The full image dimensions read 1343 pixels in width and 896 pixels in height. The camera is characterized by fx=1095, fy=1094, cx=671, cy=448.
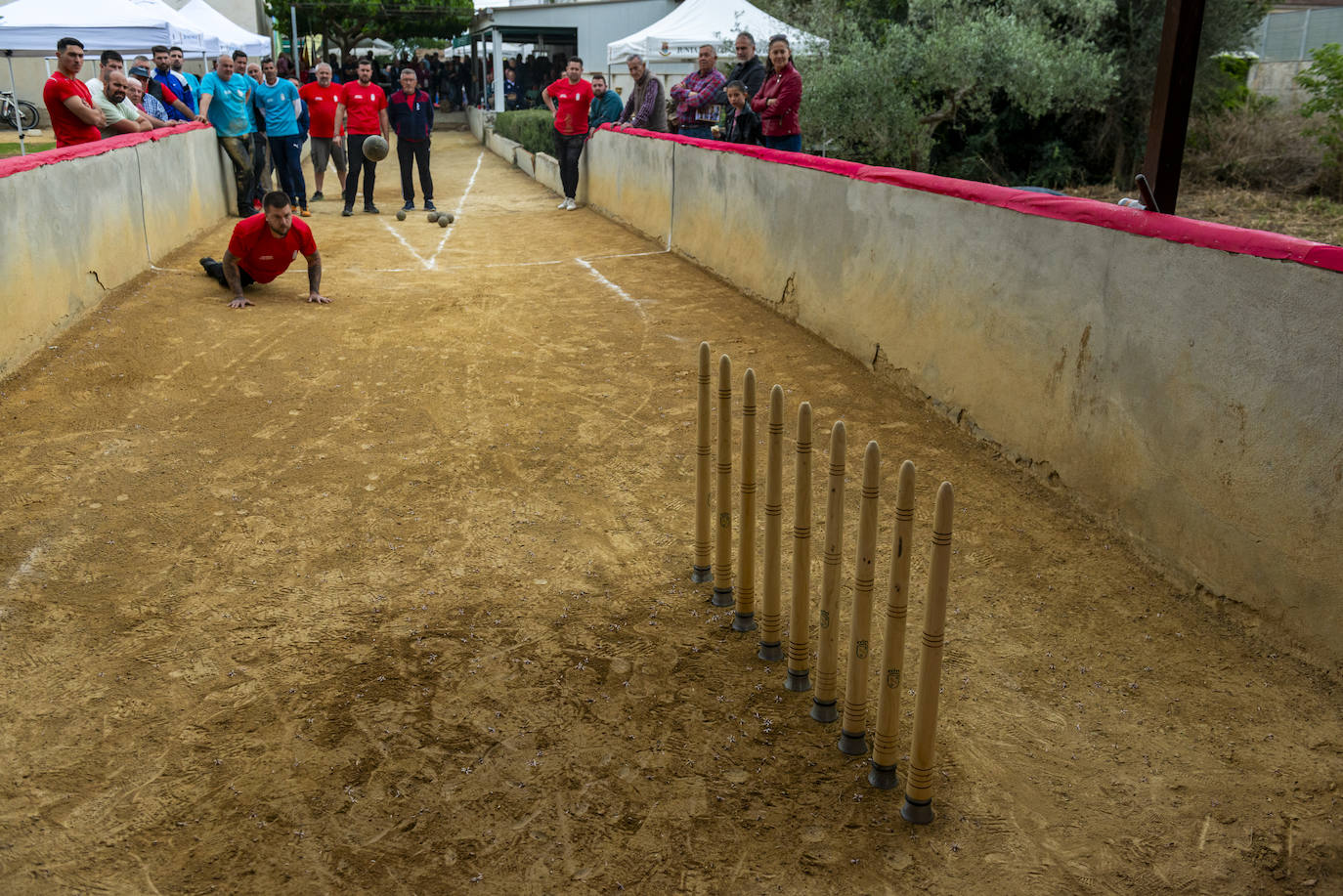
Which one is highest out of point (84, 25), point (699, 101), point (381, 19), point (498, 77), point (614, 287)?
point (381, 19)

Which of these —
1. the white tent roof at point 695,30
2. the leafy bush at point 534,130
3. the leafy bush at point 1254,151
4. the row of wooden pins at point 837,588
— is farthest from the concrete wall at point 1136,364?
the white tent roof at point 695,30

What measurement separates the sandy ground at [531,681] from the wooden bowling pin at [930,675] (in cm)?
10

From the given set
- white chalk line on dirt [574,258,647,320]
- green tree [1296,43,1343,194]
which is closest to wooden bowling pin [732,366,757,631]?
white chalk line on dirt [574,258,647,320]

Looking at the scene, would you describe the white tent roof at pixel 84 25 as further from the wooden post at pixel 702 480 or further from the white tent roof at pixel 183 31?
the wooden post at pixel 702 480

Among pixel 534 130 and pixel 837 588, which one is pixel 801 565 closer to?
Answer: pixel 837 588

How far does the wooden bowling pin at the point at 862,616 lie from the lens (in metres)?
3.34

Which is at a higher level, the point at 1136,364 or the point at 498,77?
the point at 498,77

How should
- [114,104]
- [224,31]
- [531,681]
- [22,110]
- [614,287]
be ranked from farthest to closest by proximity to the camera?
[22,110] → [224,31] → [114,104] → [614,287] → [531,681]

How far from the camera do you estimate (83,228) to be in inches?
370

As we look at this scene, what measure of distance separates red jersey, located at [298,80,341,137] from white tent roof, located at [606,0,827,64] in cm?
877

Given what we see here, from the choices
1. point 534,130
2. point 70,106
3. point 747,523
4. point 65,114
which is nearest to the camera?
point 747,523

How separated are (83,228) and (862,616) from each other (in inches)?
336

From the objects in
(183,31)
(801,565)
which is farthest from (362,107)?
(801,565)

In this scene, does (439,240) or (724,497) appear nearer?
(724,497)
